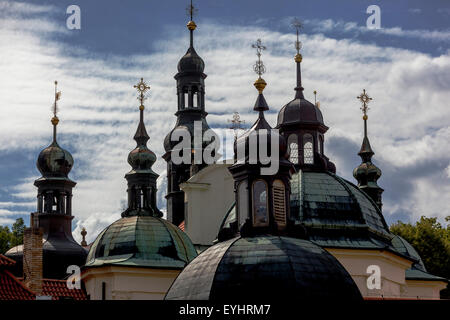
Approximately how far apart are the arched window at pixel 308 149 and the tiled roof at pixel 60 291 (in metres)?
11.6

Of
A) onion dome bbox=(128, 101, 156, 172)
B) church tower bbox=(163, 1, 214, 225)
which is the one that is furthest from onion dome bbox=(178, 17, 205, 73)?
onion dome bbox=(128, 101, 156, 172)

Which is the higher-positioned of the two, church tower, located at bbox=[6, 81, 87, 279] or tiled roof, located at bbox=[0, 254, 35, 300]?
church tower, located at bbox=[6, 81, 87, 279]

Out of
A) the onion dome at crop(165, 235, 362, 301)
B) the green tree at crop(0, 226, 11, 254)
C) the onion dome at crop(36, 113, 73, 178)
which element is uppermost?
the onion dome at crop(36, 113, 73, 178)

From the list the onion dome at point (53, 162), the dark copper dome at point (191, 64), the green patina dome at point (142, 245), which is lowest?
the green patina dome at point (142, 245)

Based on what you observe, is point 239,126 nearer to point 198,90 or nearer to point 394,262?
point 198,90

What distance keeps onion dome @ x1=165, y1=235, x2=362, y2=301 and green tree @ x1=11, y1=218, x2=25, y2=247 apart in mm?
44148

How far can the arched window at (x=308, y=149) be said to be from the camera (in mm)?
53875

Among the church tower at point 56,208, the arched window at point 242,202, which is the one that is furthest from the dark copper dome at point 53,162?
the arched window at point 242,202

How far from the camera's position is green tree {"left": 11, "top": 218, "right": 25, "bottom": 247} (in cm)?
8081

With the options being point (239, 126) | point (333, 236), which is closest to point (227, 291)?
point (333, 236)

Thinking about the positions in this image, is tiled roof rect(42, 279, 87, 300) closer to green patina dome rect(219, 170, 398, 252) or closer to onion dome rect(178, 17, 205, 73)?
green patina dome rect(219, 170, 398, 252)

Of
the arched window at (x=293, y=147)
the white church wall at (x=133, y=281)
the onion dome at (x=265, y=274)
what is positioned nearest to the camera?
the onion dome at (x=265, y=274)

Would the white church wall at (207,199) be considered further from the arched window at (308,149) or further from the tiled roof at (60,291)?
the tiled roof at (60,291)
